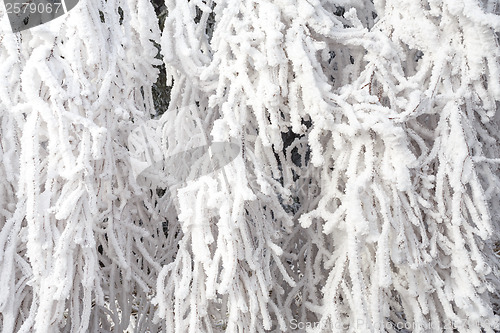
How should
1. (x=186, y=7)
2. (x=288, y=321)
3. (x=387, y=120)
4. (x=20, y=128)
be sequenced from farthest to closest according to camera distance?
(x=288, y=321)
(x=186, y=7)
(x=20, y=128)
(x=387, y=120)

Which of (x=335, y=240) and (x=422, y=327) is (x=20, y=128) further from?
(x=422, y=327)

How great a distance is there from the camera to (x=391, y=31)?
248 centimetres

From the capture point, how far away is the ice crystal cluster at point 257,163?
2.09 meters

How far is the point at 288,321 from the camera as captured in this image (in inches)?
108

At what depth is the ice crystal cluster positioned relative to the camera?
209 cm

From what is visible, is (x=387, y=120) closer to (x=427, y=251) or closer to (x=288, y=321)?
(x=427, y=251)

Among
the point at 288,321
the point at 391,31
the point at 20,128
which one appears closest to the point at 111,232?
the point at 20,128

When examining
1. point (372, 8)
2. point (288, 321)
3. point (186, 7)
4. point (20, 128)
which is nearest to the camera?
point (20, 128)

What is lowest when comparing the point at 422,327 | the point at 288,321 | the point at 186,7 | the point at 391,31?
the point at 288,321

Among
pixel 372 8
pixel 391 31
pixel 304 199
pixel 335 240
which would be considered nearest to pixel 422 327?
pixel 335 240

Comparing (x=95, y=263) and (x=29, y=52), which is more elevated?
(x=29, y=52)

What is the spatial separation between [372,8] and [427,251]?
1.64 metres

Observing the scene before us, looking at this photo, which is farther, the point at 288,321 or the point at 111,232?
the point at 288,321

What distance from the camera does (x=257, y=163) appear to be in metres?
2.34
